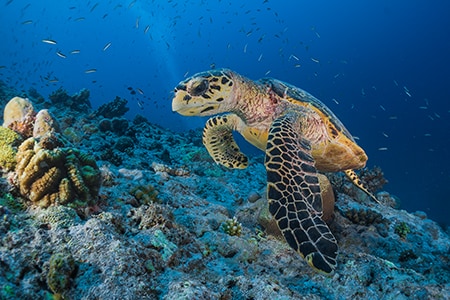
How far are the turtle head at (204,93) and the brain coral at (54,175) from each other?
1555 mm

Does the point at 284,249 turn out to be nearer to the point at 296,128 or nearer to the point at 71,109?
the point at 296,128

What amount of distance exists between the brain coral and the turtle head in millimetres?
Result: 1555

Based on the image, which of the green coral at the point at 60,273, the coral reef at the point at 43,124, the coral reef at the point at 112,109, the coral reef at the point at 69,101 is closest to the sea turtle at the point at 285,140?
the coral reef at the point at 43,124

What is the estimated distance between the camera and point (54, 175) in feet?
8.34

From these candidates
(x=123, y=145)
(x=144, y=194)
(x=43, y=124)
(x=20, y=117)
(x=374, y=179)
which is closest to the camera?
(x=144, y=194)

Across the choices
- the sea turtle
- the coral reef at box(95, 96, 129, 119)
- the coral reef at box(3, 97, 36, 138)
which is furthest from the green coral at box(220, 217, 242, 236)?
the coral reef at box(95, 96, 129, 119)

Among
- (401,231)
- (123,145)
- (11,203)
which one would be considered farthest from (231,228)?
(123,145)

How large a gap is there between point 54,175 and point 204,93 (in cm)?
223

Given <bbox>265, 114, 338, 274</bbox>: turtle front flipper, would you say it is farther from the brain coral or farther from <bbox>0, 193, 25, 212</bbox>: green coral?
<bbox>0, 193, 25, 212</bbox>: green coral

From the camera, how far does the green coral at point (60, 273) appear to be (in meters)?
1.56

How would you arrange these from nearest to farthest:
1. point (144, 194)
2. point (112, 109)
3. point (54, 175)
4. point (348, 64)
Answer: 1. point (54, 175)
2. point (144, 194)
3. point (112, 109)
4. point (348, 64)

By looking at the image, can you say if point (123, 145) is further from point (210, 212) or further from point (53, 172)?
point (53, 172)

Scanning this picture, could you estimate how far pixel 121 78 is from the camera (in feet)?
429

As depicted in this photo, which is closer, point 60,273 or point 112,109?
point 60,273
